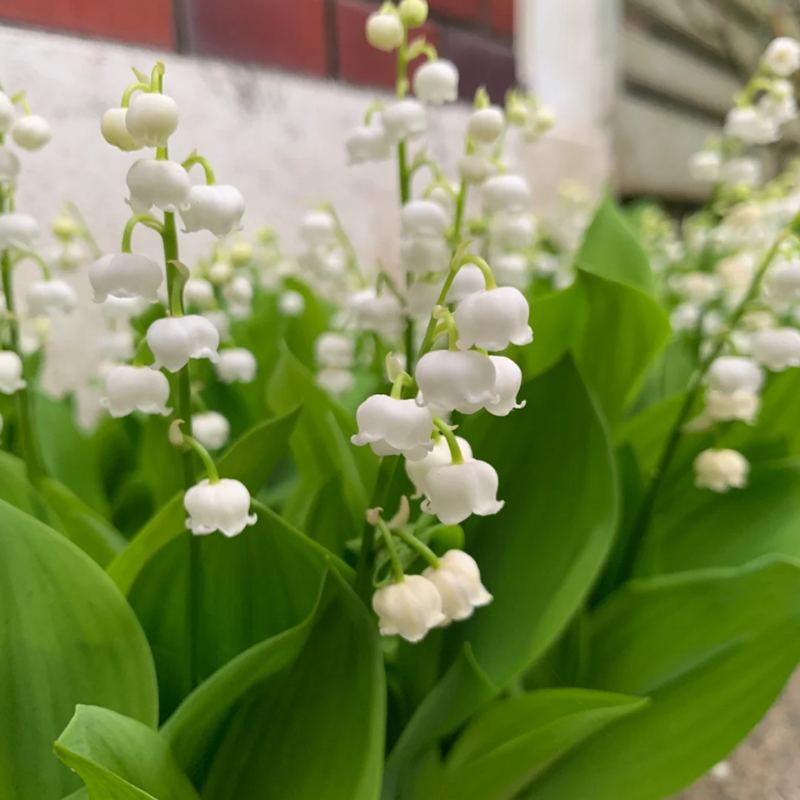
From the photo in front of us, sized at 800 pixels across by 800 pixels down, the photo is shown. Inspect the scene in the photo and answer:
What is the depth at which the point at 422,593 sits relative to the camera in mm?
290

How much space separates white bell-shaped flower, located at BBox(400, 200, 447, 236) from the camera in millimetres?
420

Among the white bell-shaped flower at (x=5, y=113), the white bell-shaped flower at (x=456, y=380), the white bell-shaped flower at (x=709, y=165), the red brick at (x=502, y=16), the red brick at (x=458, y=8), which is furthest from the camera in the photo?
the red brick at (x=502, y=16)

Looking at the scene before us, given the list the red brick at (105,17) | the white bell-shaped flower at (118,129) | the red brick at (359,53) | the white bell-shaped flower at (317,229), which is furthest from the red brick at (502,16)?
the white bell-shaped flower at (118,129)

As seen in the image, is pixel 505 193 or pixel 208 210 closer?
pixel 208 210

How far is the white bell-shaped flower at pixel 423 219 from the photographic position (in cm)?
42

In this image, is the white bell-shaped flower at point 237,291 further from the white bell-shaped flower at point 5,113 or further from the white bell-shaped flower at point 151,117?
the white bell-shaped flower at point 151,117

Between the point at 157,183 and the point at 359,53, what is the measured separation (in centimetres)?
106

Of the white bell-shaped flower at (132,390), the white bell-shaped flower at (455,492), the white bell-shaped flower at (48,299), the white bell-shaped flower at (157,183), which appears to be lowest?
the white bell-shaped flower at (48,299)

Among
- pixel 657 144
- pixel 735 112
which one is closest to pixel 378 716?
pixel 735 112

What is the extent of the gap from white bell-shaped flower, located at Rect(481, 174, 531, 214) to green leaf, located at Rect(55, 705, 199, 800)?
0.34 m

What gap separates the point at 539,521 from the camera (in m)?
0.43

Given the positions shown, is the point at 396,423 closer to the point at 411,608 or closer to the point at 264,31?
the point at 411,608

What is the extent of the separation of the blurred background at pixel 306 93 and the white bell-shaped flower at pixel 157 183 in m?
0.55

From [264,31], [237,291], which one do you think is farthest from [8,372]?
[264,31]
